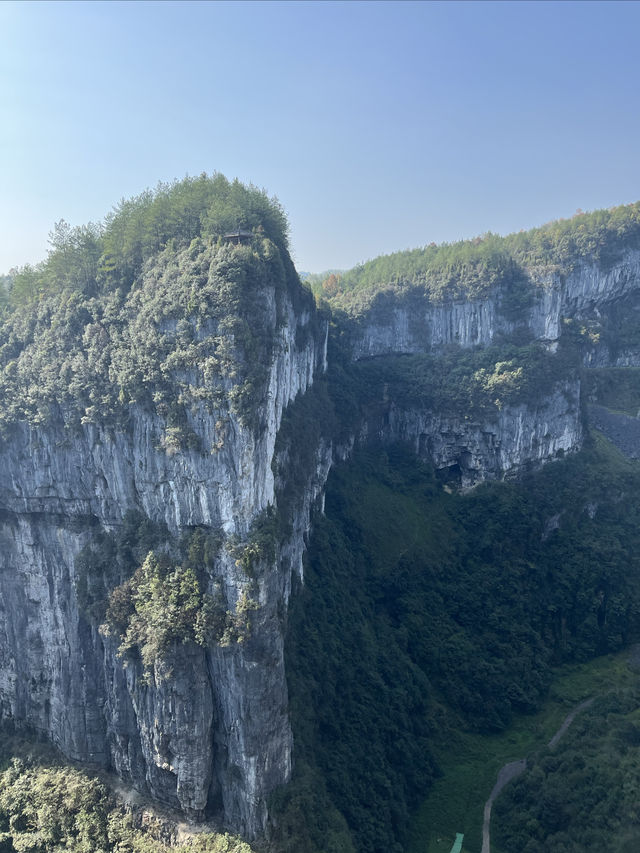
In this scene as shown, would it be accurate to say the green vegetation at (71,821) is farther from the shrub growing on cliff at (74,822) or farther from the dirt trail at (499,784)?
the dirt trail at (499,784)

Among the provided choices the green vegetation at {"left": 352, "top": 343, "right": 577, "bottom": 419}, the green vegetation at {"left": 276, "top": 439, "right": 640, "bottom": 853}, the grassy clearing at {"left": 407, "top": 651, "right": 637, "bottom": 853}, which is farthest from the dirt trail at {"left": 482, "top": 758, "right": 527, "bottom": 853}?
the green vegetation at {"left": 352, "top": 343, "right": 577, "bottom": 419}

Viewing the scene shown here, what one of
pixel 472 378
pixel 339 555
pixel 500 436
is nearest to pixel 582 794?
pixel 339 555

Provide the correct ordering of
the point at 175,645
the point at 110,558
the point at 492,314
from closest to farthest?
the point at 175,645, the point at 110,558, the point at 492,314

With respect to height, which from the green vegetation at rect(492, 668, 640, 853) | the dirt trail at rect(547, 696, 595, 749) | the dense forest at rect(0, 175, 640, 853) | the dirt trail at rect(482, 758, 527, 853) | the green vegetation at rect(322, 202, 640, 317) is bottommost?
the dirt trail at rect(482, 758, 527, 853)

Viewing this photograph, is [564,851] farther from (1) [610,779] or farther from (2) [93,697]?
(2) [93,697]

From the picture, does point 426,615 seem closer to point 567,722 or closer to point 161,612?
point 567,722

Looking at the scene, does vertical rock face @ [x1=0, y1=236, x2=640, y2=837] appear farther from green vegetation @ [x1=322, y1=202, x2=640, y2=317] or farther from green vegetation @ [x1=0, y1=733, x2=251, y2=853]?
green vegetation @ [x1=322, y1=202, x2=640, y2=317]
